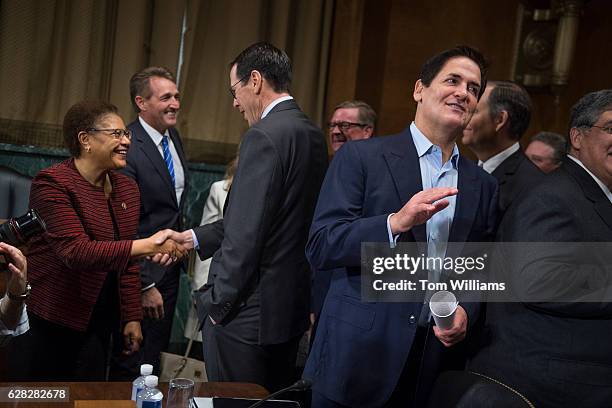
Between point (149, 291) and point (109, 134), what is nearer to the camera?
point (109, 134)

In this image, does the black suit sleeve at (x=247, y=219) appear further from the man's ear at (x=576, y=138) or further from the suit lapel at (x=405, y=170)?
the man's ear at (x=576, y=138)

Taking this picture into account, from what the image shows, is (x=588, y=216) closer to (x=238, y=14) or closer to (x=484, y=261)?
(x=484, y=261)

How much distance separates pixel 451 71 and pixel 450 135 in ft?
0.58

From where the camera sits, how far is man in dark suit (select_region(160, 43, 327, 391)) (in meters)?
2.29

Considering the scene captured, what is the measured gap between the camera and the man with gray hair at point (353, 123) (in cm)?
383

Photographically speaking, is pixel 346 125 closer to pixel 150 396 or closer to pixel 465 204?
pixel 465 204

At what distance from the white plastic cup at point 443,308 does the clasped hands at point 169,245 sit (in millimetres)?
1150

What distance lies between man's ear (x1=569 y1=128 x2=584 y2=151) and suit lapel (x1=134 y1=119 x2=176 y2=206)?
1956mm

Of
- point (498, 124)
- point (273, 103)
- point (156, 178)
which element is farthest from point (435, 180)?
point (156, 178)

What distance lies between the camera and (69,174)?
8.89 ft

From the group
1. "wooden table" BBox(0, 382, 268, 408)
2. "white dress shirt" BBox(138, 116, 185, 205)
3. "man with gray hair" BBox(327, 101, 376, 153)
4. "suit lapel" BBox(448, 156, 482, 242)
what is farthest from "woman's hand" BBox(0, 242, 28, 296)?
"man with gray hair" BBox(327, 101, 376, 153)

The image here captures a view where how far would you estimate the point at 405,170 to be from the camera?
1.97 metres

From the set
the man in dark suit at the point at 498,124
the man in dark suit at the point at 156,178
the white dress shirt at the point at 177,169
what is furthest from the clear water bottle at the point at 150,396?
the white dress shirt at the point at 177,169

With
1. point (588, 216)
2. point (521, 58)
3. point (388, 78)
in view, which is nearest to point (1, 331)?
point (588, 216)
